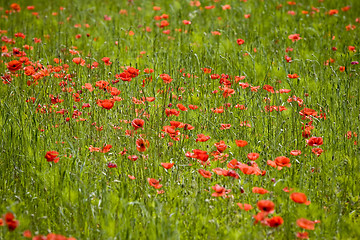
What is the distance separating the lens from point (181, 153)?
9.57 ft

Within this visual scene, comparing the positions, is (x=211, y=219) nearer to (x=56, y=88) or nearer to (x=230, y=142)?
(x=230, y=142)

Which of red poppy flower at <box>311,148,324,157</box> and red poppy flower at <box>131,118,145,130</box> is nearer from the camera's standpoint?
red poppy flower at <box>131,118,145,130</box>

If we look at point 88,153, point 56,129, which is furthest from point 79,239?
point 56,129

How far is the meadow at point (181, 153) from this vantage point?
2238 millimetres

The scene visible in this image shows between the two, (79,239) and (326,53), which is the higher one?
(326,53)

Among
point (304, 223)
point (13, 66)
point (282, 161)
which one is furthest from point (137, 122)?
point (304, 223)

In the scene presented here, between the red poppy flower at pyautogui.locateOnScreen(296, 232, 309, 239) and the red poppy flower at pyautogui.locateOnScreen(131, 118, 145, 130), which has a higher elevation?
the red poppy flower at pyautogui.locateOnScreen(131, 118, 145, 130)

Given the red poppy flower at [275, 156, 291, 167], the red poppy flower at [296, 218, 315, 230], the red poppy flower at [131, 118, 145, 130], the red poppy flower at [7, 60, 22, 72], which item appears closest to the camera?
the red poppy flower at [296, 218, 315, 230]

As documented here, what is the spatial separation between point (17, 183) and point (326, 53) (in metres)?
3.74

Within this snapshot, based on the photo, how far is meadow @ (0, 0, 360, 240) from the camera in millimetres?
2238

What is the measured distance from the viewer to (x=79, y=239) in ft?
6.96

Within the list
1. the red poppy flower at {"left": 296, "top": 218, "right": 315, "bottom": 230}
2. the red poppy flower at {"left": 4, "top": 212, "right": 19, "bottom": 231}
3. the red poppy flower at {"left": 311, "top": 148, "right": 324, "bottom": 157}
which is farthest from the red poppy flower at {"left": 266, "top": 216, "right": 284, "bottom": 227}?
the red poppy flower at {"left": 4, "top": 212, "right": 19, "bottom": 231}

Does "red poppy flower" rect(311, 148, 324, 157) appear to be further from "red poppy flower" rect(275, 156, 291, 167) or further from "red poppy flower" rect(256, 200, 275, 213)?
"red poppy flower" rect(256, 200, 275, 213)

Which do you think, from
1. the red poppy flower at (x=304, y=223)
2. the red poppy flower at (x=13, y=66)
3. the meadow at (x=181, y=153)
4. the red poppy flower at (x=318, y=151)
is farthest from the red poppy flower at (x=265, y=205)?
the red poppy flower at (x=13, y=66)
